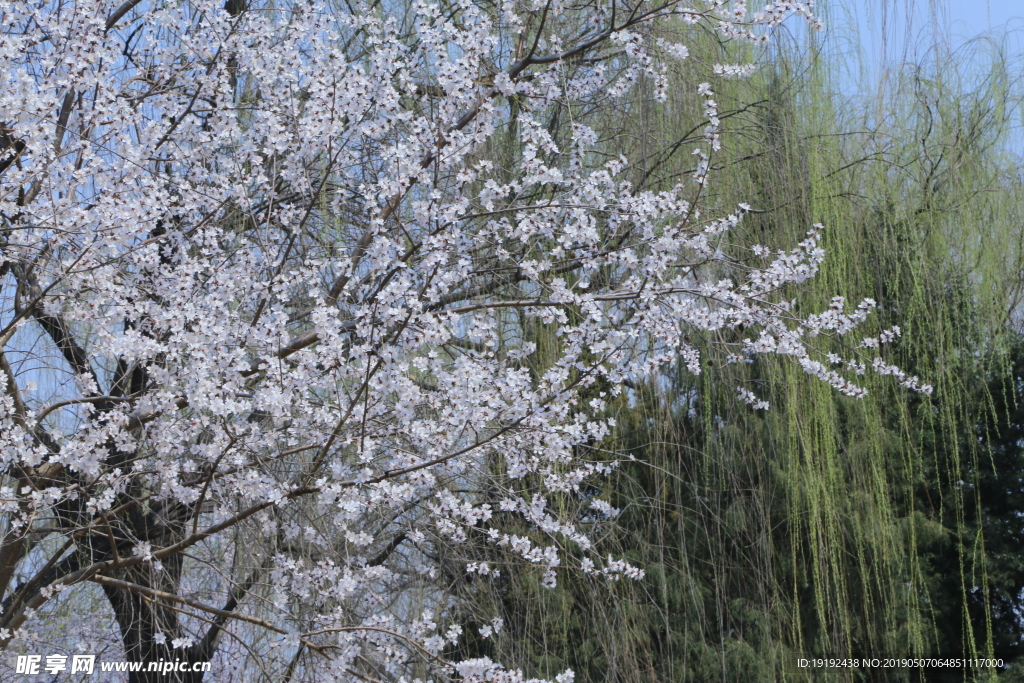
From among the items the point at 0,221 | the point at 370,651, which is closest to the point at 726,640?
the point at 370,651

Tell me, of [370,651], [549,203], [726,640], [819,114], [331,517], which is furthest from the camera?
[819,114]

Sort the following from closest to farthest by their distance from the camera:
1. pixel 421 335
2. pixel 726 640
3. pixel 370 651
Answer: pixel 421 335
pixel 370 651
pixel 726 640

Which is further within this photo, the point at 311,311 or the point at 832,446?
the point at 832,446

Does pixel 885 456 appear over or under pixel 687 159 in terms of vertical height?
under

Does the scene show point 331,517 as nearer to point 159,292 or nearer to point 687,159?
point 159,292

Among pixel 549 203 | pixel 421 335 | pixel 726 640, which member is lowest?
pixel 726 640

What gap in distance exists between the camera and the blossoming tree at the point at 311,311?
2.47 metres

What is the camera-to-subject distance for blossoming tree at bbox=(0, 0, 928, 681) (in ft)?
8.11

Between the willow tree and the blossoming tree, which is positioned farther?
the willow tree

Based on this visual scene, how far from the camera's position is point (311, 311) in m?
3.08

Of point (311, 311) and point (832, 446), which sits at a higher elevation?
point (311, 311)

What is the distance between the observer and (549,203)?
2656 millimetres

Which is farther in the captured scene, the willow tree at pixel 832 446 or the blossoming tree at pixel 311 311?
the willow tree at pixel 832 446

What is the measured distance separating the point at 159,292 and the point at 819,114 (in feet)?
9.39
